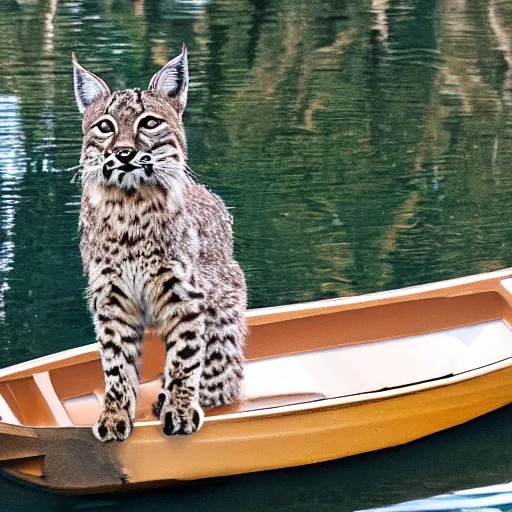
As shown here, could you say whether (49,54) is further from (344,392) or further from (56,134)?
(344,392)

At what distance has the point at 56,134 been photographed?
6613 millimetres

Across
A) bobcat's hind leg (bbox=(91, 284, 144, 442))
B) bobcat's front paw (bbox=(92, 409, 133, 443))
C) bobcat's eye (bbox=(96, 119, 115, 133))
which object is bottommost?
bobcat's front paw (bbox=(92, 409, 133, 443))

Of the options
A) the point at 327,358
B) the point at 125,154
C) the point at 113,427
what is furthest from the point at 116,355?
the point at 327,358

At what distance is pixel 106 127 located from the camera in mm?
3057

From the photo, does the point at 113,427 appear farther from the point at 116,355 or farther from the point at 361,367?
the point at 361,367

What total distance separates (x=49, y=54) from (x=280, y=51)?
63.1 inches

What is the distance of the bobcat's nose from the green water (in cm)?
116

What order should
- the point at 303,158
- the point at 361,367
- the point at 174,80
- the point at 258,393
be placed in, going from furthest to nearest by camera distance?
the point at 303,158, the point at 361,367, the point at 258,393, the point at 174,80

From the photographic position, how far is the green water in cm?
384

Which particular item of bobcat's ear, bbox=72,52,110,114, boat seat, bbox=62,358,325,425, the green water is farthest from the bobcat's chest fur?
the green water

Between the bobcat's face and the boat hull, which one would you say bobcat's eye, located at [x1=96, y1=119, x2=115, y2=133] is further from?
the boat hull

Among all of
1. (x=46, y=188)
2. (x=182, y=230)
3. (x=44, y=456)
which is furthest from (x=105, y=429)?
(x=46, y=188)

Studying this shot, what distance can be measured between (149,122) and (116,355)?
0.74m

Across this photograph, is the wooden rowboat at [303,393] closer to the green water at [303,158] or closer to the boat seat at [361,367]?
the boat seat at [361,367]
